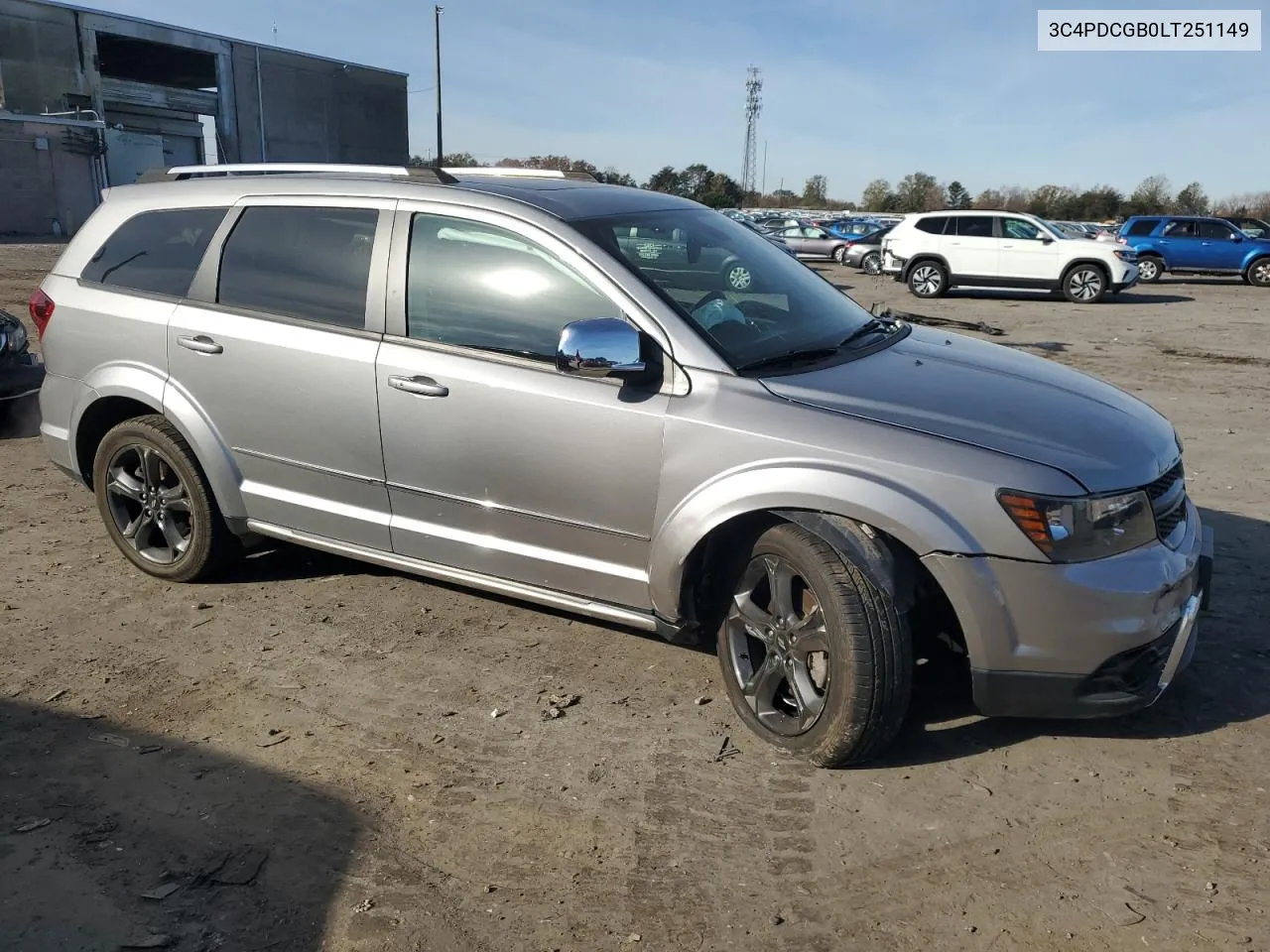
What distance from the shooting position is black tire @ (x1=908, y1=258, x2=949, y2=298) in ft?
68.9

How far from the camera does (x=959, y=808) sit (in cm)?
312

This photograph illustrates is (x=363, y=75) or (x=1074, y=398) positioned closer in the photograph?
(x=1074, y=398)

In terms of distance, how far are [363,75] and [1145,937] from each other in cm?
5737

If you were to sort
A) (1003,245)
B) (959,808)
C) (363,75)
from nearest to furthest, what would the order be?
(959,808) → (1003,245) → (363,75)

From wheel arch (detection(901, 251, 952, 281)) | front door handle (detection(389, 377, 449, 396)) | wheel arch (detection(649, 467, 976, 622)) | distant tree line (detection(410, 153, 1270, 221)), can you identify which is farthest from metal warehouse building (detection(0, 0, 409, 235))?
wheel arch (detection(649, 467, 976, 622))

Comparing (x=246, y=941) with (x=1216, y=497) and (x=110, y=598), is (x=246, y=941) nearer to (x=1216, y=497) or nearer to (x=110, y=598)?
(x=110, y=598)

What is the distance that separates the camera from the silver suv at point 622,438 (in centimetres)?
310

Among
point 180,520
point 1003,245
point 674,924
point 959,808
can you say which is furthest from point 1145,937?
point 1003,245

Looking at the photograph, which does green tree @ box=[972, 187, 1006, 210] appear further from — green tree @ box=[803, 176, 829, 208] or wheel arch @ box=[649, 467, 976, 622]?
wheel arch @ box=[649, 467, 976, 622]

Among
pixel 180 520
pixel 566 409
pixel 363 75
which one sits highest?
pixel 363 75

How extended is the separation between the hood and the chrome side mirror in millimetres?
478

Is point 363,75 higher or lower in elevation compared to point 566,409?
higher

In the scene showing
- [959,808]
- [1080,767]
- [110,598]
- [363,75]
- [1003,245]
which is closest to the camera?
[959,808]

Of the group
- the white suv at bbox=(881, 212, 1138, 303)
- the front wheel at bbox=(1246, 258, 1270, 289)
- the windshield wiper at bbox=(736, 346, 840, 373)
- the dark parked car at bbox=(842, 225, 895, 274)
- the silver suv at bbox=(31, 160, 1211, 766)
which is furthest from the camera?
the dark parked car at bbox=(842, 225, 895, 274)
